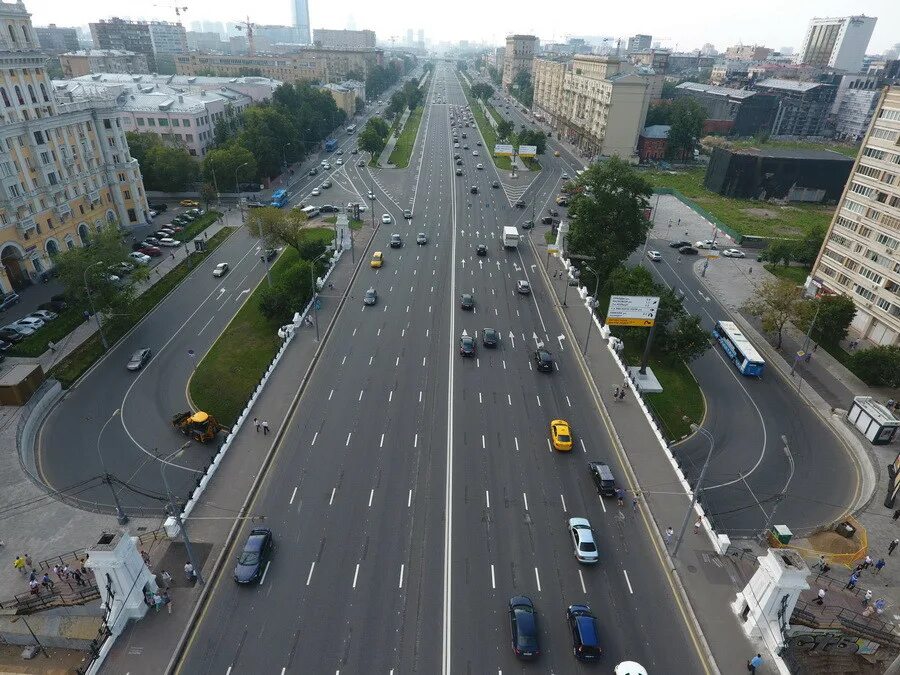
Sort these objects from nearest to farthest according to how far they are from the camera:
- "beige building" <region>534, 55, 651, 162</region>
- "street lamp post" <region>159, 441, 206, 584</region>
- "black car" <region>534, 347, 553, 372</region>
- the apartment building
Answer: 1. "street lamp post" <region>159, 441, 206, 584</region>
2. "black car" <region>534, 347, 553, 372</region>
3. the apartment building
4. "beige building" <region>534, 55, 651, 162</region>

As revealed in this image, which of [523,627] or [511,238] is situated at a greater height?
[523,627]

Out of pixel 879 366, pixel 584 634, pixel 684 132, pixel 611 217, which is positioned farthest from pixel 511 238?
pixel 684 132

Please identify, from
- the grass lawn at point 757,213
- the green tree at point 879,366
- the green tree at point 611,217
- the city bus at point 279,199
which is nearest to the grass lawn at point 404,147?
the city bus at point 279,199

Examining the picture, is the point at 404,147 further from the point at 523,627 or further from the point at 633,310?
the point at 523,627

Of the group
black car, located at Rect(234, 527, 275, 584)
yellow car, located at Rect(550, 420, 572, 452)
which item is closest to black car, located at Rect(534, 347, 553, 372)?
yellow car, located at Rect(550, 420, 572, 452)

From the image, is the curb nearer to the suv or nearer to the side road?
the suv

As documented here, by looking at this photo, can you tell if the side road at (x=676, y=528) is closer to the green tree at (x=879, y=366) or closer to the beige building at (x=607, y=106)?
the green tree at (x=879, y=366)
